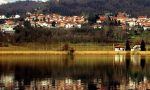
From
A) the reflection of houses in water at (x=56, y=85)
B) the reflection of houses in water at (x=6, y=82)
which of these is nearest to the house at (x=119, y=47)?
the reflection of houses in water at (x=6, y=82)

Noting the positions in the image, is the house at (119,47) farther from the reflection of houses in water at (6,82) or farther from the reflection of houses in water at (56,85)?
the reflection of houses in water at (56,85)

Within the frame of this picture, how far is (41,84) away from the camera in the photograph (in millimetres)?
42031

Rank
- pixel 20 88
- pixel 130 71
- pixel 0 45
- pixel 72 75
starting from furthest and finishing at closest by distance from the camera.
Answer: pixel 0 45 → pixel 130 71 → pixel 72 75 → pixel 20 88

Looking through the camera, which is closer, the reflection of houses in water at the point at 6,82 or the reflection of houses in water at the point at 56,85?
the reflection of houses in water at the point at 56,85

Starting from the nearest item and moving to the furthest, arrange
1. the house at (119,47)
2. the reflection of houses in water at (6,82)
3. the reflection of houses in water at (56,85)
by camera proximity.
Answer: the reflection of houses in water at (56,85) < the reflection of houses in water at (6,82) < the house at (119,47)

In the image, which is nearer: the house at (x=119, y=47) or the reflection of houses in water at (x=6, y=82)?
the reflection of houses in water at (x=6, y=82)

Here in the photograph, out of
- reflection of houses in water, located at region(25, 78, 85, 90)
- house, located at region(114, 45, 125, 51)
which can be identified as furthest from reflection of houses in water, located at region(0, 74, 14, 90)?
house, located at region(114, 45, 125, 51)

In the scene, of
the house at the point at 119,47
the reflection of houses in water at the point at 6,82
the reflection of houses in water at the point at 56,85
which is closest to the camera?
the reflection of houses in water at the point at 56,85

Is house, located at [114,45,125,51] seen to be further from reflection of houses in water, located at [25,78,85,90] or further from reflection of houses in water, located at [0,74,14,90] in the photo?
reflection of houses in water, located at [25,78,85,90]

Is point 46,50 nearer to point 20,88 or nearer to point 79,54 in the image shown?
point 79,54

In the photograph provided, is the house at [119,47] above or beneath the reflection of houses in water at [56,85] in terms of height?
beneath

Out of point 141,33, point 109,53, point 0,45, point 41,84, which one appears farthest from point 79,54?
point 41,84

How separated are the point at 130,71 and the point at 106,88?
16.7 meters

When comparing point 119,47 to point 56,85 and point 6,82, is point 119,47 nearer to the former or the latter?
point 6,82
